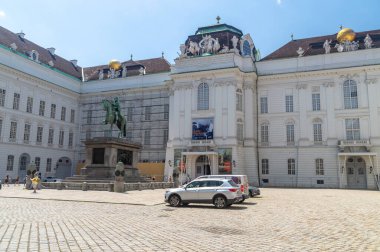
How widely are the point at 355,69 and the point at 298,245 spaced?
39488mm

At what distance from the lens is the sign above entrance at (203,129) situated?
144 feet

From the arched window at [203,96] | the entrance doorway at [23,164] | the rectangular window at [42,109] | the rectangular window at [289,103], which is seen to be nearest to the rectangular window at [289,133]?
the rectangular window at [289,103]

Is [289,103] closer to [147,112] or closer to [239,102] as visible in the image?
[239,102]

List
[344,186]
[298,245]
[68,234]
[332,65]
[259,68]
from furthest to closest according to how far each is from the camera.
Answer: [259,68], [332,65], [344,186], [68,234], [298,245]

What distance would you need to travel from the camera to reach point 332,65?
4362 centimetres

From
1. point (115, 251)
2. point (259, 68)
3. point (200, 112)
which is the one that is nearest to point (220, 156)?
point (200, 112)

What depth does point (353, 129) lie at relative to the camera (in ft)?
136

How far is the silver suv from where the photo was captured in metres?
16.8

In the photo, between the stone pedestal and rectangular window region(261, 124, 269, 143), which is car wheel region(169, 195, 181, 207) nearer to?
the stone pedestal

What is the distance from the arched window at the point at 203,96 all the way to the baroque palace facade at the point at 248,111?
137 millimetres

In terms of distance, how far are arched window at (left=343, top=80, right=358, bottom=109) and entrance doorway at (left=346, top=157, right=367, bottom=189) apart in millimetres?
6592

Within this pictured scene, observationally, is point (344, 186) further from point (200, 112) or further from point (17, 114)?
point (17, 114)

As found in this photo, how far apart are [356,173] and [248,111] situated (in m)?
15.1

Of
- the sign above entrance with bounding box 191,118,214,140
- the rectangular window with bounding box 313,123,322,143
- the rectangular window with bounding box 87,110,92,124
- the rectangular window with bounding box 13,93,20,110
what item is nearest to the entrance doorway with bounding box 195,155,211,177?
the sign above entrance with bounding box 191,118,214,140
